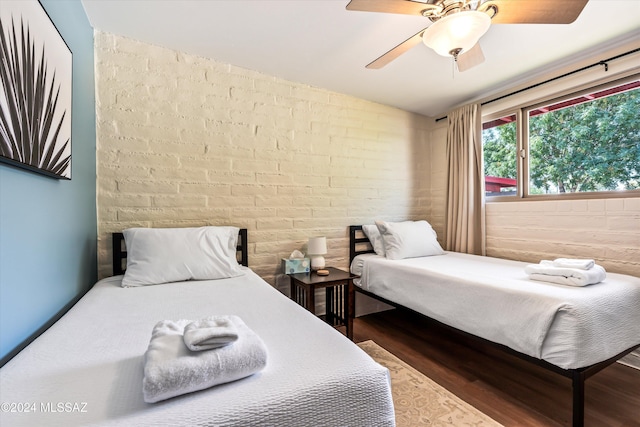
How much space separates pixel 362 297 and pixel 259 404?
2.45m

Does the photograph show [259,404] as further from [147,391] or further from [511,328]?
[511,328]

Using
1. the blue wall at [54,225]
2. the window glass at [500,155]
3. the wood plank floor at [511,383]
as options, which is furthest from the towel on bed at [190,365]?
the window glass at [500,155]

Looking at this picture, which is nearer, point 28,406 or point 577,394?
point 28,406

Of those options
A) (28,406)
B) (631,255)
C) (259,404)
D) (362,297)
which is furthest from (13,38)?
(631,255)

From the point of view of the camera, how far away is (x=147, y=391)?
2.22 ft

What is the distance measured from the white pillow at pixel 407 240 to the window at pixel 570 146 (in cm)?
84

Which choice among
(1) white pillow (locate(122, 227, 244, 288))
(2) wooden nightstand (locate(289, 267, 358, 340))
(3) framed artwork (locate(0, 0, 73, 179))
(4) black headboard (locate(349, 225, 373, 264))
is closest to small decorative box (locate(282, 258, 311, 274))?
(2) wooden nightstand (locate(289, 267, 358, 340))

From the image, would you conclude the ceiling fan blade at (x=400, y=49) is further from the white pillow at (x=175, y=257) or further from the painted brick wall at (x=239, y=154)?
the white pillow at (x=175, y=257)

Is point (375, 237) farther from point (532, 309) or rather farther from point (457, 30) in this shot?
point (457, 30)

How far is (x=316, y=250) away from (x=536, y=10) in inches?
78.4

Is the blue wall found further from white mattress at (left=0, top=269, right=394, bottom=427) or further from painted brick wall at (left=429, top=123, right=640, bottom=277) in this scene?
painted brick wall at (left=429, top=123, right=640, bottom=277)

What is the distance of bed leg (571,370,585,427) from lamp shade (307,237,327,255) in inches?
66.9

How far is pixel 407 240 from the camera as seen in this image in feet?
9.12

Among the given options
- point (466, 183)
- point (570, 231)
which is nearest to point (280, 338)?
point (570, 231)
